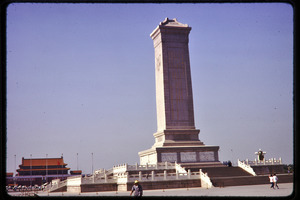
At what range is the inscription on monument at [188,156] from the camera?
51.9 metres

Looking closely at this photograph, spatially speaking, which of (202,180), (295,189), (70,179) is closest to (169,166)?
(202,180)

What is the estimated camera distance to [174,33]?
5594cm

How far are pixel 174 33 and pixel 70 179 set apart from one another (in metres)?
24.4

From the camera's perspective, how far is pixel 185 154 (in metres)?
52.1

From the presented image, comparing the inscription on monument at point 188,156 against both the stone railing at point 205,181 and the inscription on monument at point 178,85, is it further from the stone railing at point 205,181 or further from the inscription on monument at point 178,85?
the stone railing at point 205,181

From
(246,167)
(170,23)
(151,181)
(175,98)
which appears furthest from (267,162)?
(170,23)

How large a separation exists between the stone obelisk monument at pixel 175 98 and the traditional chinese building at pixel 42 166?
3483cm

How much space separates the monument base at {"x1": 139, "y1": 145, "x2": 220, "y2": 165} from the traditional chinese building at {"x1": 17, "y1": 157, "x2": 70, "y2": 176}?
37905mm

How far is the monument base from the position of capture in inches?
2014

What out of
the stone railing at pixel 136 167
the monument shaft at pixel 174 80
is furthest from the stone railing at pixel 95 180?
the monument shaft at pixel 174 80

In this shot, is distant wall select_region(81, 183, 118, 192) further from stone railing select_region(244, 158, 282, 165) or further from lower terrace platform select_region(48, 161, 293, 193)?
stone railing select_region(244, 158, 282, 165)
